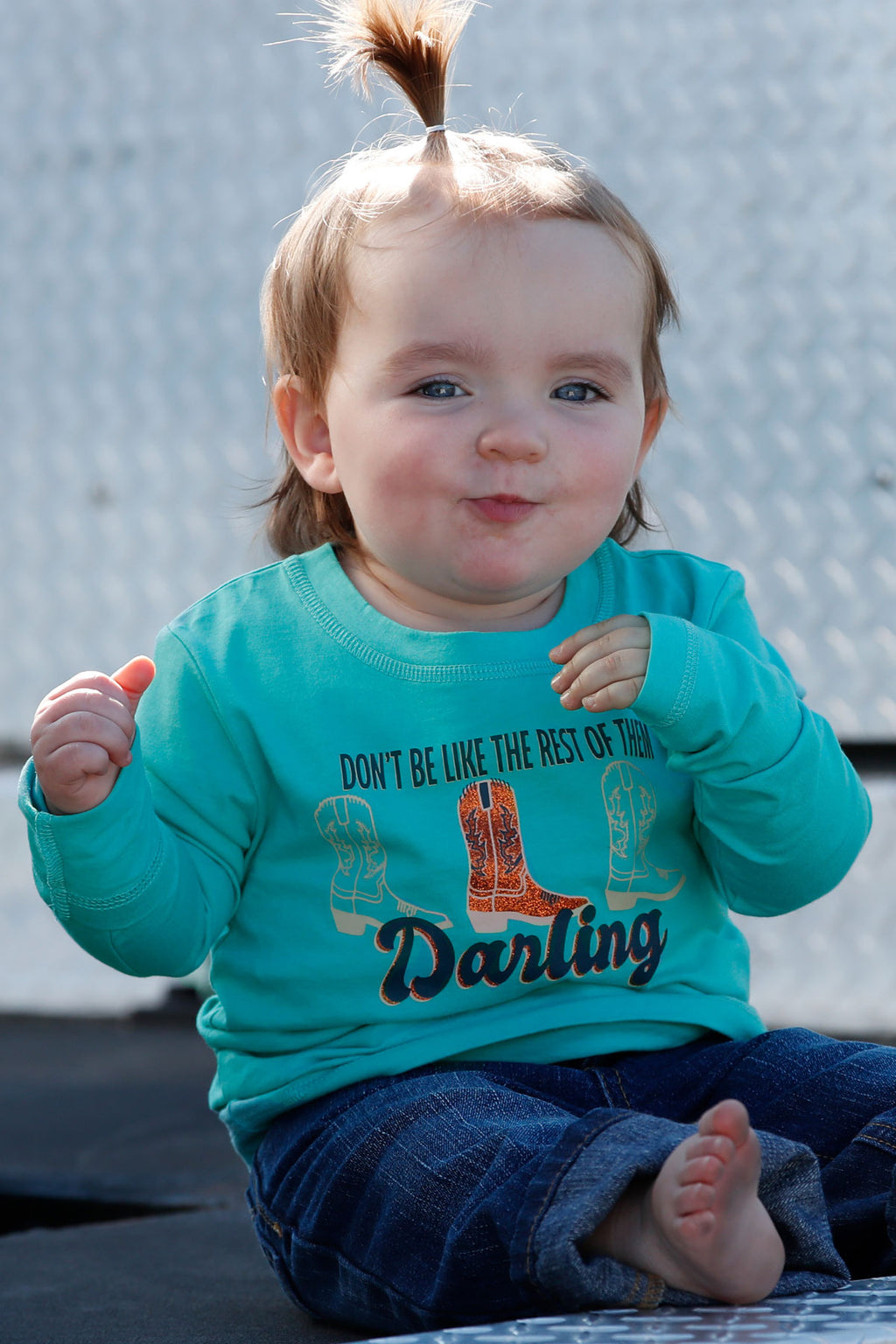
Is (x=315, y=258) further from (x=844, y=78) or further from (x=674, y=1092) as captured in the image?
(x=844, y=78)

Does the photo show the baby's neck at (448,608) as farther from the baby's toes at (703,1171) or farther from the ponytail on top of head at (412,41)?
the baby's toes at (703,1171)

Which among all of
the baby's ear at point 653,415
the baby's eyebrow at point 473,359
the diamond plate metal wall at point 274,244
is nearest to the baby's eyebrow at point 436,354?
the baby's eyebrow at point 473,359

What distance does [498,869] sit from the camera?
43.3 inches

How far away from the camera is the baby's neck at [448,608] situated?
118 centimetres

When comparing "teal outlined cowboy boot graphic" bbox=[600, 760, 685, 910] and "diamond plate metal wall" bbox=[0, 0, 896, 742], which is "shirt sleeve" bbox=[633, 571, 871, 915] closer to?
"teal outlined cowboy boot graphic" bbox=[600, 760, 685, 910]

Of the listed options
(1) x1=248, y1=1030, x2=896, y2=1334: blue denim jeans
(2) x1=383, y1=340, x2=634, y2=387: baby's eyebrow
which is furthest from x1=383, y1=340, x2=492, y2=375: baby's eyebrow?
(1) x1=248, y1=1030, x2=896, y2=1334: blue denim jeans

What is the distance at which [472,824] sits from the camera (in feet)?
3.62

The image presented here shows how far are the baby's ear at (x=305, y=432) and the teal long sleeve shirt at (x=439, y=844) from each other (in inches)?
4.1

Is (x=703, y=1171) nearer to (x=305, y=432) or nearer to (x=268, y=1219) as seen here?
(x=268, y=1219)

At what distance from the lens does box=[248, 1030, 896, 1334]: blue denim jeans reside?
83 centimetres

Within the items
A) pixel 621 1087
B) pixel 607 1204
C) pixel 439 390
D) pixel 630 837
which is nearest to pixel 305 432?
pixel 439 390

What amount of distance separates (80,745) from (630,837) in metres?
0.41

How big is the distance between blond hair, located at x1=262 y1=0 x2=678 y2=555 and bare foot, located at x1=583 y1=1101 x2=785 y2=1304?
615 mm

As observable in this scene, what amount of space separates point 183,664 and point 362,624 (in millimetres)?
135
